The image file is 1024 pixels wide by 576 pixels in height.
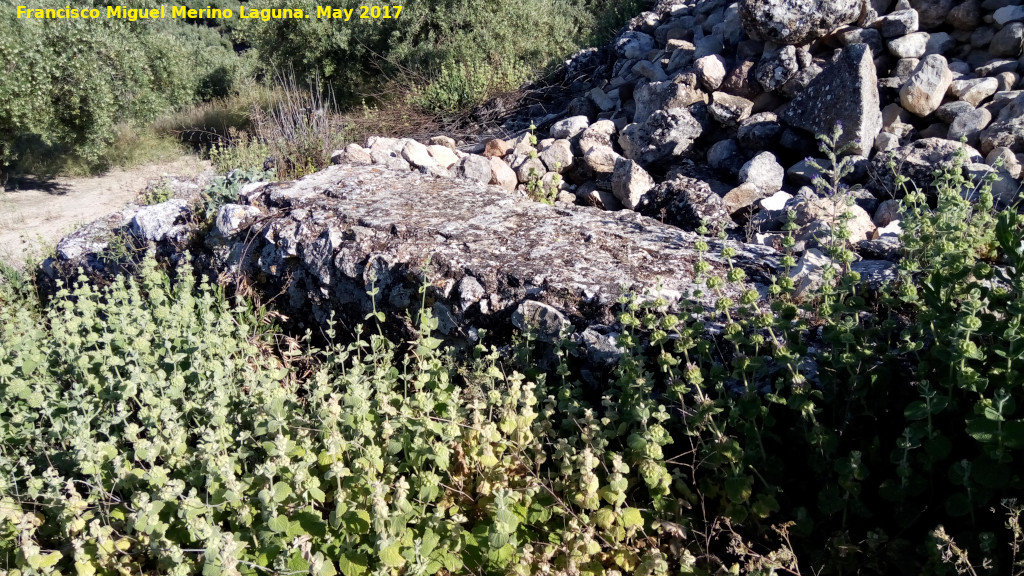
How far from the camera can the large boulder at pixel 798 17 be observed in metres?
5.84

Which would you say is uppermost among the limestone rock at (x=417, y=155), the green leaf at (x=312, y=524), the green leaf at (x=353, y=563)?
the limestone rock at (x=417, y=155)

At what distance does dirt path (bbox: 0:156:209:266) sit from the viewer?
31.9ft

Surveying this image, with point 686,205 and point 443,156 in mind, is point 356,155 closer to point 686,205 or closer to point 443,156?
point 443,156

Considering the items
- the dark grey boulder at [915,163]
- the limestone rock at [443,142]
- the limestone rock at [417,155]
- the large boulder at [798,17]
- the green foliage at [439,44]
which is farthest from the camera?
the green foliage at [439,44]

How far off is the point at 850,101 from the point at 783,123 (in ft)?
1.99

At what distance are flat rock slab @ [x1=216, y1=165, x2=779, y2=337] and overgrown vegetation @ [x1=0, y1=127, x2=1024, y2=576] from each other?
1.87ft

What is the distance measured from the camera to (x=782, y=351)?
2.40 m

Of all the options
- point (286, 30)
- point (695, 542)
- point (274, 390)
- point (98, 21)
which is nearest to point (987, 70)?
point (695, 542)

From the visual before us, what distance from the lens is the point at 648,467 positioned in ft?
7.67

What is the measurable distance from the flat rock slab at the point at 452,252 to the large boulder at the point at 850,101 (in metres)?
2.04

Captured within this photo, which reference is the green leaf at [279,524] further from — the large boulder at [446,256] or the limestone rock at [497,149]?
the limestone rock at [497,149]

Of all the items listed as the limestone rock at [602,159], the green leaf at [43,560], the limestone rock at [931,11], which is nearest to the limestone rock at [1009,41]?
the limestone rock at [931,11]

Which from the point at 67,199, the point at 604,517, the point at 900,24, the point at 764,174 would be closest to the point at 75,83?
the point at 67,199

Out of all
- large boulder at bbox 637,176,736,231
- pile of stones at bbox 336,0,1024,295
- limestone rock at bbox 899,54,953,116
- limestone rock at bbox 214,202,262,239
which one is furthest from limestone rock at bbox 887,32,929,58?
limestone rock at bbox 214,202,262,239
